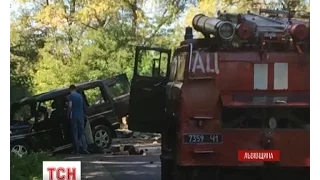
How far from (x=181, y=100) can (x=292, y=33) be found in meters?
1.04

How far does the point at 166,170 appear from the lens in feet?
20.1

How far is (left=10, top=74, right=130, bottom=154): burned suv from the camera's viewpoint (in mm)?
5969

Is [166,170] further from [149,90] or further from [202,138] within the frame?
[149,90]

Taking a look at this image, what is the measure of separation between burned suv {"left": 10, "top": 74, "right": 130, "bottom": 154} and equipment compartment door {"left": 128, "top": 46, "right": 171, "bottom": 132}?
83mm

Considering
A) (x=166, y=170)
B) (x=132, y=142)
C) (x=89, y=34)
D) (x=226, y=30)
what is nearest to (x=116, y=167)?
(x=132, y=142)

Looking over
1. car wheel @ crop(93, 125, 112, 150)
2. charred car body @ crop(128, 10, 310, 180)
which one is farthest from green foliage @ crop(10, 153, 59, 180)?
charred car body @ crop(128, 10, 310, 180)


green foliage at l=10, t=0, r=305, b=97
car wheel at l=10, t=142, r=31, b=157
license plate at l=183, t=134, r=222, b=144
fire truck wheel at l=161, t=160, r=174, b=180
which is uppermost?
green foliage at l=10, t=0, r=305, b=97

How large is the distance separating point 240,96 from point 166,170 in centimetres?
86

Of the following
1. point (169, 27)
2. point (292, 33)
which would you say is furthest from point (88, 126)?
point (292, 33)

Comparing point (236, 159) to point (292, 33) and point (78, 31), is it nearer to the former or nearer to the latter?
point (292, 33)

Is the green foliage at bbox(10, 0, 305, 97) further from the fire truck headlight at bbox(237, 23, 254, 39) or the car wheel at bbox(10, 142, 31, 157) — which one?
the car wheel at bbox(10, 142, 31, 157)

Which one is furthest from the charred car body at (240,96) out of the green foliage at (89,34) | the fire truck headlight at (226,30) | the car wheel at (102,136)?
the car wheel at (102,136)

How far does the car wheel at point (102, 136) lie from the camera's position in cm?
607
